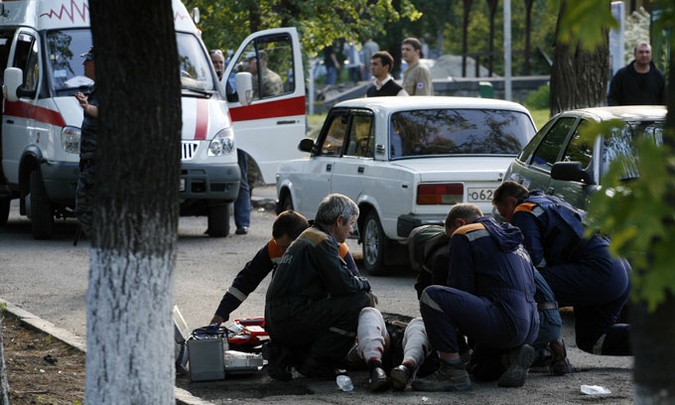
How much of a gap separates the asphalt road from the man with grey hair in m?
0.14

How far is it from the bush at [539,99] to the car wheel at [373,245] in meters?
15.3

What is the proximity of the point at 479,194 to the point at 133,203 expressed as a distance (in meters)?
6.40

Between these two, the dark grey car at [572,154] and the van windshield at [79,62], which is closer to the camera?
the dark grey car at [572,154]

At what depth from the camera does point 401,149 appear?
11.5 metres

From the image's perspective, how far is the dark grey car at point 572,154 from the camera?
895 centimetres

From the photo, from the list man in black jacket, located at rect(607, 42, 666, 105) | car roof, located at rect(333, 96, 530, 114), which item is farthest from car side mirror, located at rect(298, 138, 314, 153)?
man in black jacket, located at rect(607, 42, 666, 105)

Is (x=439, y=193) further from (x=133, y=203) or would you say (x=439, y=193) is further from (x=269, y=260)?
(x=133, y=203)

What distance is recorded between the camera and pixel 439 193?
10789 mm

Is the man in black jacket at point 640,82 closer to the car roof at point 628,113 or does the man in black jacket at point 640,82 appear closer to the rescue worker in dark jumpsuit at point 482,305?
the car roof at point 628,113

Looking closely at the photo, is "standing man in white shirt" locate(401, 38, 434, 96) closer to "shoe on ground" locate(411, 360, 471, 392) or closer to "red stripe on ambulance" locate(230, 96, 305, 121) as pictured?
"red stripe on ambulance" locate(230, 96, 305, 121)

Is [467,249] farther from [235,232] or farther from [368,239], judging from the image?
[235,232]

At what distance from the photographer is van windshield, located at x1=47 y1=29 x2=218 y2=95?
45.4ft

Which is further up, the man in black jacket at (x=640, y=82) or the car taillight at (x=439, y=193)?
the man in black jacket at (x=640, y=82)

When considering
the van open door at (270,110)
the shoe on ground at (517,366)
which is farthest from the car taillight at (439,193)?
the van open door at (270,110)
